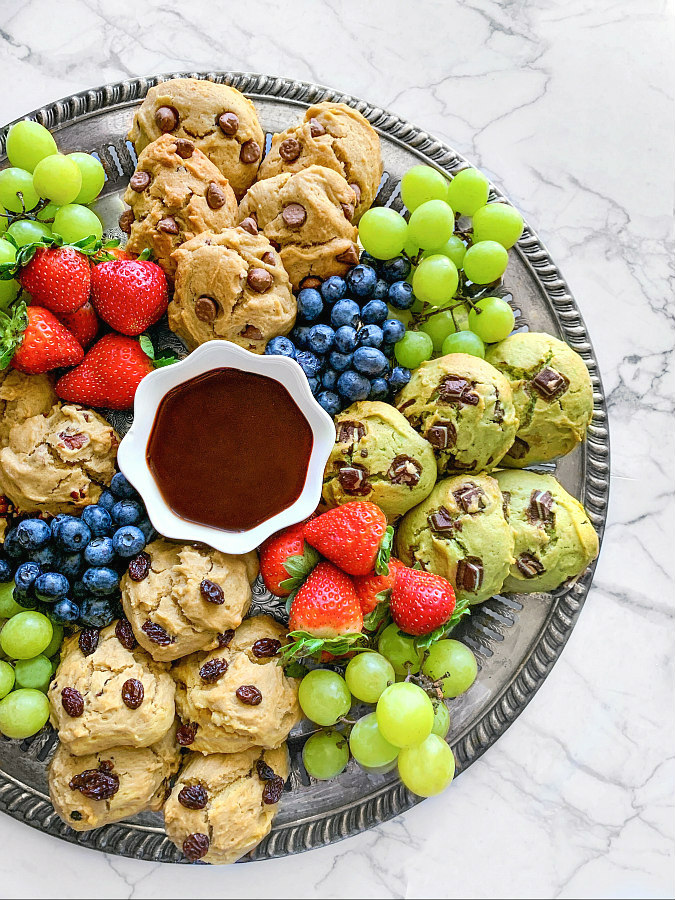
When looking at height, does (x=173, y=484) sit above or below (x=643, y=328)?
below

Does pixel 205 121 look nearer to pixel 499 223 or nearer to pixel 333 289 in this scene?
pixel 333 289

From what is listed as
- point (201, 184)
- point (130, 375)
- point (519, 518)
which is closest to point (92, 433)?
point (130, 375)

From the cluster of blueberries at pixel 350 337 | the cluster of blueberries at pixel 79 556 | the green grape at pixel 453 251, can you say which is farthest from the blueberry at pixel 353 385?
the cluster of blueberries at pixel 79 556

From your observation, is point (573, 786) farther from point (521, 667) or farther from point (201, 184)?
point (201, 184)

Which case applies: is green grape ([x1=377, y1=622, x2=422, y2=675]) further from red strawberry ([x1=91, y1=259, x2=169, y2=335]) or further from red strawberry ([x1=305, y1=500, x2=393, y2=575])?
red strawberry ([x1=91, y1=259, x2=169, y2=335])

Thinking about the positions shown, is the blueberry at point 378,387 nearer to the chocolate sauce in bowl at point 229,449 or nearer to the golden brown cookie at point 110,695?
the chocolate sauce in bowl at point 229,449

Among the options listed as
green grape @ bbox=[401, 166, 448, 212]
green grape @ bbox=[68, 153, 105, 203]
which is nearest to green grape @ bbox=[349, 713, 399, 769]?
green grape @ bbox=[401, 166, 448, 212]

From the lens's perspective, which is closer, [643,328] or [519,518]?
[519,518]
